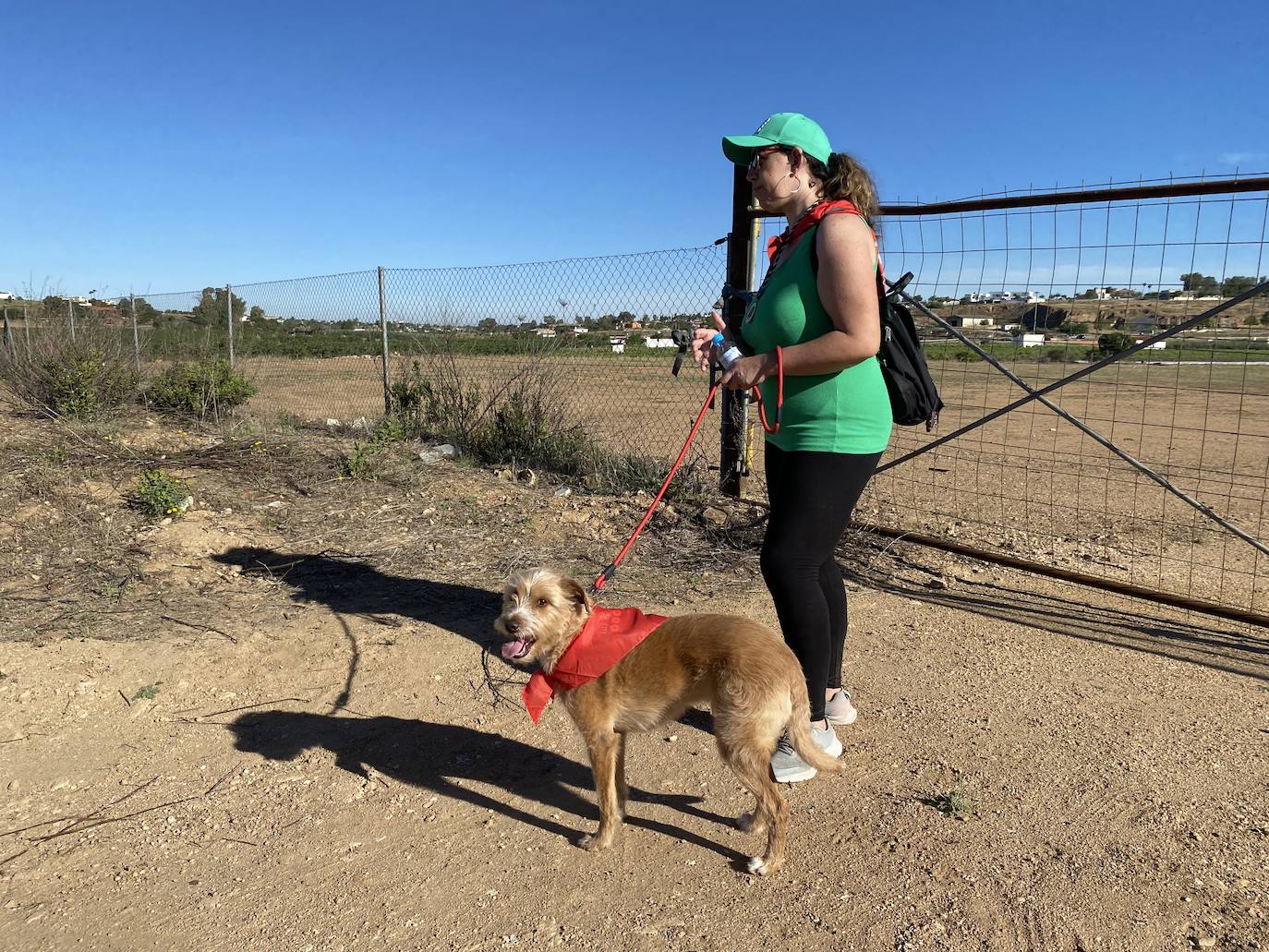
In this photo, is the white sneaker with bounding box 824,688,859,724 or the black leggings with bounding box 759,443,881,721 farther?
the white sneaker with bounding box 824,688,859,724

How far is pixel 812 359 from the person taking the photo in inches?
96.1

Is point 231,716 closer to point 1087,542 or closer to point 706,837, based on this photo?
point 706,837

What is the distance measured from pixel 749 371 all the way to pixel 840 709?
4.65 feet

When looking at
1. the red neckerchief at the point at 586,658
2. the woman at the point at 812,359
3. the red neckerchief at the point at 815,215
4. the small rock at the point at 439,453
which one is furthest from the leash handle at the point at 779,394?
the small rock at the point at 439,453

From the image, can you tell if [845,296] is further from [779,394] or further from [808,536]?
[808,536]

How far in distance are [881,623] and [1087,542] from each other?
7.02 feet

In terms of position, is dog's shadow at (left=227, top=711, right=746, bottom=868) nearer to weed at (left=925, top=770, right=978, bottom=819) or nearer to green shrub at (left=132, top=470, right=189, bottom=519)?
weed at (left=925, top=770, right=978, bottom=819)

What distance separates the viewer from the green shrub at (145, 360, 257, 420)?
9.49 metres

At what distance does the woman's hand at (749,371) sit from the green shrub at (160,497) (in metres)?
4.53

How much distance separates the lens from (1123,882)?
2279 mm

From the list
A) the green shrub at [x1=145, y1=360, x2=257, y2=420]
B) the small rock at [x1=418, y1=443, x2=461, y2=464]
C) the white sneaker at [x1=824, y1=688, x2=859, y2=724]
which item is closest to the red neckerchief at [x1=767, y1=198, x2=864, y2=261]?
the white sneaker at [x1=824, y1=688, x2=859, y2=724]

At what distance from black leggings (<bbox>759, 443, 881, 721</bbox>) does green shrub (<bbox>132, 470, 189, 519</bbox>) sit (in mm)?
4514

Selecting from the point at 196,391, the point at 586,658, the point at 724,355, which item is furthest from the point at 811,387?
the point at 196,391

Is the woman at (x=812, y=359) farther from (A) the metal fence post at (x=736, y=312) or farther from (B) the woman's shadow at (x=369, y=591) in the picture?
(A) the metal fence post at (x=736, y=312)
